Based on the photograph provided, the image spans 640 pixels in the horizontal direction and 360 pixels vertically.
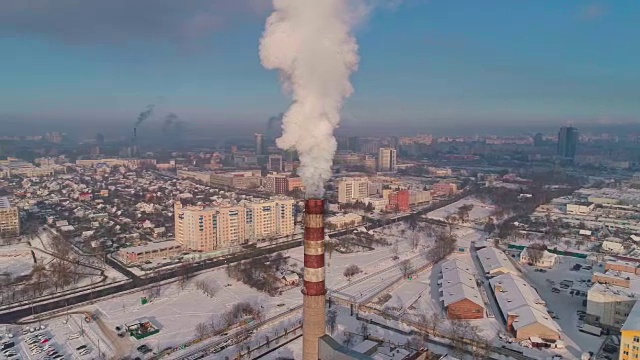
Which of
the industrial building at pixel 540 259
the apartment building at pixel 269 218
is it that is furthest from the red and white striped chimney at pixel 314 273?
the apartment building at pixel 269 218

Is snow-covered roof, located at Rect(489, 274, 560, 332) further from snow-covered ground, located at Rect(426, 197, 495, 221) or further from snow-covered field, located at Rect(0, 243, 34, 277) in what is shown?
snow-covered field, located at Rect(0, 243, 34, 277)

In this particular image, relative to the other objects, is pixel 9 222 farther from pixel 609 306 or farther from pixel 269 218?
pixel 609 306

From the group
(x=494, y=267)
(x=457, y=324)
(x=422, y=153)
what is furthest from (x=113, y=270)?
(x=422, y=153)

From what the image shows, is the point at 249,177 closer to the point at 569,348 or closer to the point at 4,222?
the point at 4,222

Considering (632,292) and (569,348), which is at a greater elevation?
(632,292)

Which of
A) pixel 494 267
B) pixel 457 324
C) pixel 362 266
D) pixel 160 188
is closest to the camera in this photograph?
pixel 457 324

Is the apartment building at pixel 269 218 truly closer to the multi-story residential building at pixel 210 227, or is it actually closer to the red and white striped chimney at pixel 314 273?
the multi-story residential building at pixel 210 227
